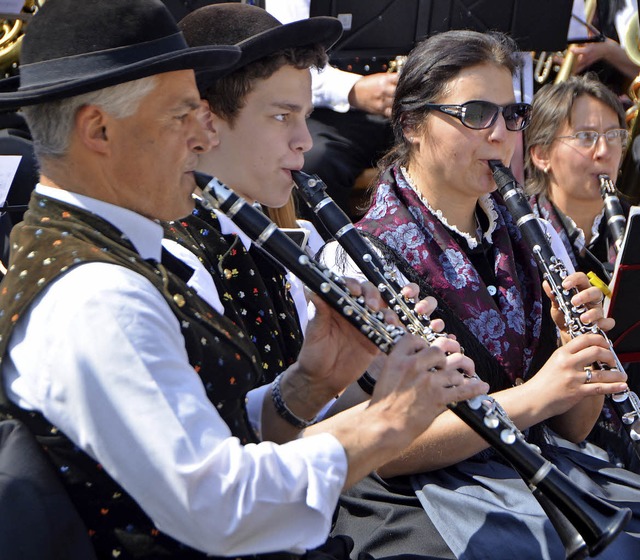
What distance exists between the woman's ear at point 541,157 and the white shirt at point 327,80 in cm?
71

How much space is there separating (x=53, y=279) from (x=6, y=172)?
1417 millimetres

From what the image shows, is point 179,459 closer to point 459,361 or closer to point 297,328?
point 459,361

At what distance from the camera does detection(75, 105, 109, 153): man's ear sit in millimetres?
1523

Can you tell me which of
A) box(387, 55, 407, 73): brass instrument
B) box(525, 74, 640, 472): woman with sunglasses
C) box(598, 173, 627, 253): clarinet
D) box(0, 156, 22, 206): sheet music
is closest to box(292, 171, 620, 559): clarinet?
box(0, 156, 22, 206): sheet music

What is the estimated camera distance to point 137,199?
5.17 ft

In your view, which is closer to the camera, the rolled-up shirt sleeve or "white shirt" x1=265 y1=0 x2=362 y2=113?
the rolled-up shirt sleeve

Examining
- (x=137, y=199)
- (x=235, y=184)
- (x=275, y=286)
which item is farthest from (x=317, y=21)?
(x=137, y=199)

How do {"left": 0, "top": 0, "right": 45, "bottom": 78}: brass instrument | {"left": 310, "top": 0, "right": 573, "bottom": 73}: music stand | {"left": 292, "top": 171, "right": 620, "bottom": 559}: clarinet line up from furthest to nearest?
{"left": 0, "top": 0, "right": 45, "bottom": 78}: brass instrument → {"left": 310, "top": 0, "right": 573, "bottom": 73}: music stand → {"left": 292, "top": 171, "right": 620, "bottom": 559}: clarinet

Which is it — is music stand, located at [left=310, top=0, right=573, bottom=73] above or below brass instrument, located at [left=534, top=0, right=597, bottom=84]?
above

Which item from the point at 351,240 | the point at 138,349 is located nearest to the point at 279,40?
the point at 351,240

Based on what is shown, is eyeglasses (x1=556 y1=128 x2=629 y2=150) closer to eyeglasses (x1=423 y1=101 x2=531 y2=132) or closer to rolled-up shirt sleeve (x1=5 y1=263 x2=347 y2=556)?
eyeglasses (x1=423 y1=101 x2=531 y2=132)

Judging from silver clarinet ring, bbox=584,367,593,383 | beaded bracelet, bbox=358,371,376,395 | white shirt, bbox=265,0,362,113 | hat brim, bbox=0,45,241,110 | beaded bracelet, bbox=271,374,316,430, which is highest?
hat brim, bbox=0,45,241,110

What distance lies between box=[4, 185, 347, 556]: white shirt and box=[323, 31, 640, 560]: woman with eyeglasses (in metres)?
0.70

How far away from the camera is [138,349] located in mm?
1329
